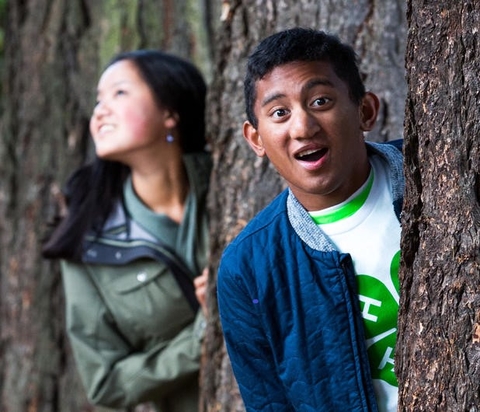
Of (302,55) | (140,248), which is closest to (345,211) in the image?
(302,55)

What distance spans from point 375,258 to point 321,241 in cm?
13

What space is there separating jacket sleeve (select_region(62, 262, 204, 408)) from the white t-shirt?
1.42 metres

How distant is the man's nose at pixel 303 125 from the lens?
2.05m

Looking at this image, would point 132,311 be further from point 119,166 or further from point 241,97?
point 241,97

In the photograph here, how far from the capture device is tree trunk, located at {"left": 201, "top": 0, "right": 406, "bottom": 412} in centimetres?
326

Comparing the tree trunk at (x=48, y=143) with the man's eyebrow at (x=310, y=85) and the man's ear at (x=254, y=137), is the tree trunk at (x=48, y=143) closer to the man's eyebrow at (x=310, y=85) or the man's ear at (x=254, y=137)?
the man's ear at (x=254, y=137)

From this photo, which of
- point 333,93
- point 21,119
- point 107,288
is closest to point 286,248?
point 333,93

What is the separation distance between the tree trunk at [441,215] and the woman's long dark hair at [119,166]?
5.89ft

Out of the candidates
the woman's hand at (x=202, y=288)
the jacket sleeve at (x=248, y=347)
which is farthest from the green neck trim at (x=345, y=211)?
the woman's hand at (x=202, y=288)

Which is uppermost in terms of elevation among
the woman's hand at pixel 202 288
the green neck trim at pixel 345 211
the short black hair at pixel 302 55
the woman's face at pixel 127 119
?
the short black hair at pixel 302 55

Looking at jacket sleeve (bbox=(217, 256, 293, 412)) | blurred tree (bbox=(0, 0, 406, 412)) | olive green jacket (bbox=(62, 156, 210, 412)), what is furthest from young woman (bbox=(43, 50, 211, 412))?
jacket sleeve (bbox=(217, 256, 293, 412))

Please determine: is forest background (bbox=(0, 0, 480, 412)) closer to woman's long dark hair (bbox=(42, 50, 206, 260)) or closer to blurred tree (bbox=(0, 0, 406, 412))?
blurred tree (bbox=(0, 0, 406, 412))

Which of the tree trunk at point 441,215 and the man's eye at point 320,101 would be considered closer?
the tree trunk at point 441,215

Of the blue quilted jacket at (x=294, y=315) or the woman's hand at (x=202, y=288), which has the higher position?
the blue quilted jacket at (x=294, y=315)
